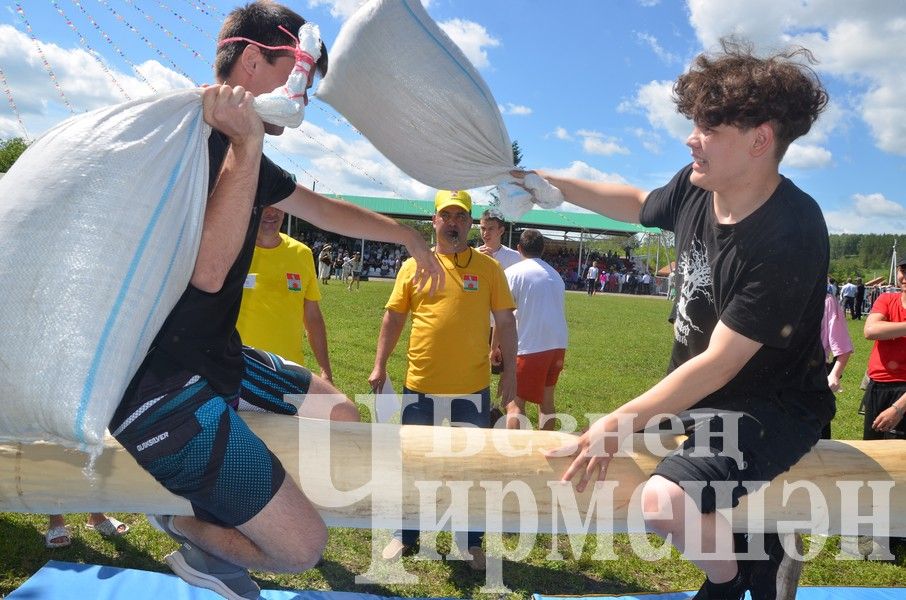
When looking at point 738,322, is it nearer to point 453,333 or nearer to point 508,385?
point 453,333

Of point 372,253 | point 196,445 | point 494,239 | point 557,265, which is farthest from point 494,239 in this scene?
point 557,265

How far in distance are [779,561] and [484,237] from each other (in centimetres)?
410

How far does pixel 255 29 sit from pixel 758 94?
5.16 ft

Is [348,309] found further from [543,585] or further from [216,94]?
[216,94]

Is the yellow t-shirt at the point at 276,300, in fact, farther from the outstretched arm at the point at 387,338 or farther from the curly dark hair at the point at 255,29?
the curly dark hair at the point at 255,29

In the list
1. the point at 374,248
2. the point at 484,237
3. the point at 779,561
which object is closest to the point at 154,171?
the point at 779,561

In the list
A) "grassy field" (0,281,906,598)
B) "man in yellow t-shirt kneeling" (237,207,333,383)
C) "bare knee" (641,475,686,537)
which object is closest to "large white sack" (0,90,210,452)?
"bare knee" (641,475,686,537)

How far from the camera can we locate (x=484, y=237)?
20.6 ft

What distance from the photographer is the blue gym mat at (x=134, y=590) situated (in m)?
3.32

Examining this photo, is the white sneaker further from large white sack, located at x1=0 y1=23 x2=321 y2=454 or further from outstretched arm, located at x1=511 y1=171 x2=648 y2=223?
large white sack, located at x1=0 y1=23 x2=321 y2=454

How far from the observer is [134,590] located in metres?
3.44

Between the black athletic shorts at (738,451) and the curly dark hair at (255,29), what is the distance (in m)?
1.72

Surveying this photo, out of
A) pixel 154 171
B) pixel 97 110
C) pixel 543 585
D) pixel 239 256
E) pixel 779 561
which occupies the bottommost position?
pixel 543 585

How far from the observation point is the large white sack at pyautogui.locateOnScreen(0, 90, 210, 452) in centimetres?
171
